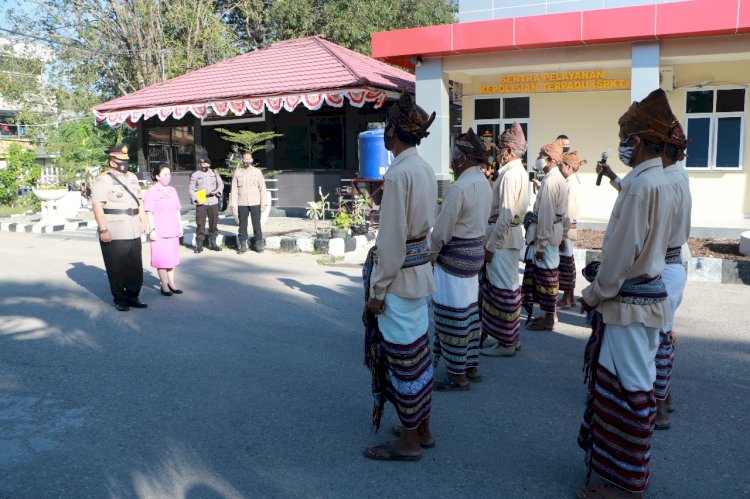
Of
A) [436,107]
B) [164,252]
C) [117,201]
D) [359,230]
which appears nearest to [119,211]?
[117,201]

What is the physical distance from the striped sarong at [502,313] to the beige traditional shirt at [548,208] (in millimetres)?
819

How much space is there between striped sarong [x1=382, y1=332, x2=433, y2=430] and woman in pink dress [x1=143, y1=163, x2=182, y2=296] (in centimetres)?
524

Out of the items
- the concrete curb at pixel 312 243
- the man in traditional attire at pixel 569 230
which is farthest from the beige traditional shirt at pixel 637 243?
the concrete curb at pixel 312 243

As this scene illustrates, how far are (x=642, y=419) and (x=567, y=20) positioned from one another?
11.0 m

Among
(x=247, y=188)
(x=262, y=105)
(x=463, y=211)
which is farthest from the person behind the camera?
(x=262, y=105)

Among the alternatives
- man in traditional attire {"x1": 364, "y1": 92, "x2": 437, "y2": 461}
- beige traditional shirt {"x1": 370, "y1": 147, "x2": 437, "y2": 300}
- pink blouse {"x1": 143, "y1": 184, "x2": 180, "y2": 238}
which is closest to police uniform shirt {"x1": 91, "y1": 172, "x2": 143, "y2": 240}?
pink blouse {"x1": 143, "y1": 184, "x2": 180, "y2": 238}

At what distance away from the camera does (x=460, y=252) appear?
A: 4738mm

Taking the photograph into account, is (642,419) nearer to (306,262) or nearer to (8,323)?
(8,323)

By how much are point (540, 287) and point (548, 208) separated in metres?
0.81

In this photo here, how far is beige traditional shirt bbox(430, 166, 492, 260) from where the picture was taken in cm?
464

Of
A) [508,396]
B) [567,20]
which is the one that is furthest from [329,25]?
[508,396]

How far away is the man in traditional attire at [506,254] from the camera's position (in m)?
5.58

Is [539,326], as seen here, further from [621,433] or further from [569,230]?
[621,433]

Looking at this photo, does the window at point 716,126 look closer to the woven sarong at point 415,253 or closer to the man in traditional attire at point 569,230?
the man in traditional attire at point 569,230
